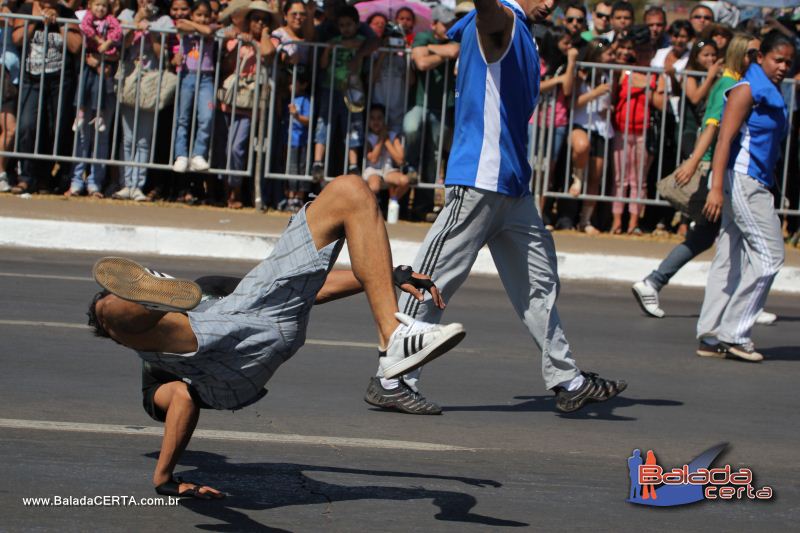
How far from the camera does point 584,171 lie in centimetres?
1331

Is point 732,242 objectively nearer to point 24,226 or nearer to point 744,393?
point 744,393

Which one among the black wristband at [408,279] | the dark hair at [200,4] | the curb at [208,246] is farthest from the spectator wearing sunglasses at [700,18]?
the black wristband at [408,279]

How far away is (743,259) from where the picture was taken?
880 cm

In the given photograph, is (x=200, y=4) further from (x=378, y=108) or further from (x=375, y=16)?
(x=378, y=108)

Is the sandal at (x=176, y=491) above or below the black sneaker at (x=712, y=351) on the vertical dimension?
above

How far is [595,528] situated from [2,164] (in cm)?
986

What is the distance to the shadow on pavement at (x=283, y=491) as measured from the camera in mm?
4988

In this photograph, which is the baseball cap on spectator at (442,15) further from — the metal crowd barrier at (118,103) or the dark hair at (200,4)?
the dark hair at (200,4)

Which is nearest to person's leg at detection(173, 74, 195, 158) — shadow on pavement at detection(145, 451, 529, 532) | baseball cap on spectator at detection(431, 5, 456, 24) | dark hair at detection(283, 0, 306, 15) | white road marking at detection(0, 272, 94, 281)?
dark hair at detection(283, 0, 306, 15)

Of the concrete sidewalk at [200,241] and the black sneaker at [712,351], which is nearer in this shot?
the black sneaker at [712,351]

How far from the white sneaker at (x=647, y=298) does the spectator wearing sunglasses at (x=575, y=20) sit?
3787 millimetres

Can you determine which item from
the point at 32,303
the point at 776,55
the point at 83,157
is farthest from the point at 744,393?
the point at 83,157

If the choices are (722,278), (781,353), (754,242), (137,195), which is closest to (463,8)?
(137,195)

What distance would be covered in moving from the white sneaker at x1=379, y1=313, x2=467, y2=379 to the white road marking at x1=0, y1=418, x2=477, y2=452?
99 centimetres
